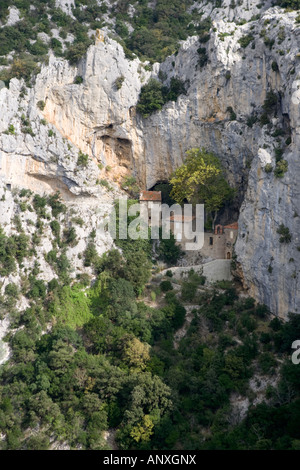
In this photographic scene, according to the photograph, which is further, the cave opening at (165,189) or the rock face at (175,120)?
the cave opening at (165,189)

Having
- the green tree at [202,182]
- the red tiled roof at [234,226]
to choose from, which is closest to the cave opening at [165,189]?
the green tree at [202,182]

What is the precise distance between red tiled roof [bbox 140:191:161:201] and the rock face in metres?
2.51

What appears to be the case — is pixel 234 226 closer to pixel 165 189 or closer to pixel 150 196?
pixel 150 196

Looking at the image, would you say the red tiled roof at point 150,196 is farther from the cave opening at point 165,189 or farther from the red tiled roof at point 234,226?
the red tiled roof at point 234,226

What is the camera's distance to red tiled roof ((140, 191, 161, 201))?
52.8 metres

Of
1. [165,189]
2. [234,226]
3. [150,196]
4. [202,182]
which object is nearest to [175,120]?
[165,189]

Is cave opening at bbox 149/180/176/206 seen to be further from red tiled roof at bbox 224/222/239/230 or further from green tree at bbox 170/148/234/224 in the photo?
red tiled roof at bbox 224/222/239/230

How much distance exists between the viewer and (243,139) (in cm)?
4931

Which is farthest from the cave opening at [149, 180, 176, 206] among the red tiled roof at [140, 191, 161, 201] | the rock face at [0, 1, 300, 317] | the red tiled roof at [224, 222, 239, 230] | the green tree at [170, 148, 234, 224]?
the red tiled roof at [224, 222, 239, 230]

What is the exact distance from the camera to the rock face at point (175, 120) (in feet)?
148

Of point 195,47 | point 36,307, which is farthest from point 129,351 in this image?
point 195,47

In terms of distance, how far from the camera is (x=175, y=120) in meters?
53.2

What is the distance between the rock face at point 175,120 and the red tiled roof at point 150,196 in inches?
99.0
